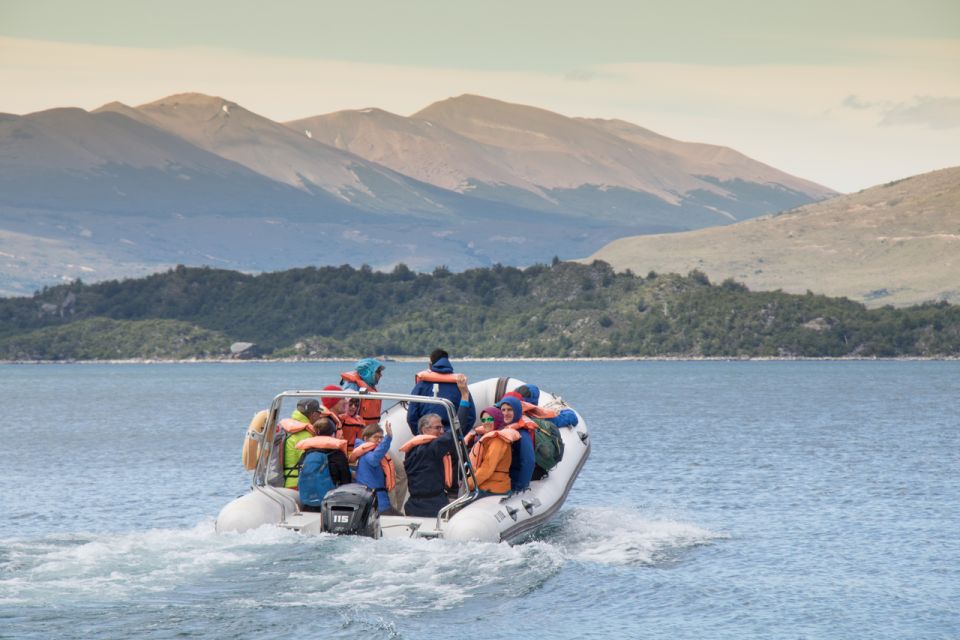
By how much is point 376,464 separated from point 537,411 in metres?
4.46

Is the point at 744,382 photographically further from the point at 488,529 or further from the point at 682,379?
the point at 488,529

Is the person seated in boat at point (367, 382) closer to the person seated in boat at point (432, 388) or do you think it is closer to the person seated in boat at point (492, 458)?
the person seated in boat at point (432, 388)

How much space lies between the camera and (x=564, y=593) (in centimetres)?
2134

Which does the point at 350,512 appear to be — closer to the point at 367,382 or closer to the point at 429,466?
the point at 429,466

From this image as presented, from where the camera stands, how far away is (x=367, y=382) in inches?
952

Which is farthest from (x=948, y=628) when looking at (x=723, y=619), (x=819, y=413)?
(x=819, y=413)

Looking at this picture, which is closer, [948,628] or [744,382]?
[948,628]

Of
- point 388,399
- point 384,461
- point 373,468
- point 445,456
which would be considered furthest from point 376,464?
point 388,399

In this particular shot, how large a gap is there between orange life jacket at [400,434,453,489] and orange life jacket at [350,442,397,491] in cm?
31

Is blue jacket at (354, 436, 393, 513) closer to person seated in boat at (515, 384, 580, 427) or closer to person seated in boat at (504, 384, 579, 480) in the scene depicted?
person seated in boat at (504, 384, 579, 480)

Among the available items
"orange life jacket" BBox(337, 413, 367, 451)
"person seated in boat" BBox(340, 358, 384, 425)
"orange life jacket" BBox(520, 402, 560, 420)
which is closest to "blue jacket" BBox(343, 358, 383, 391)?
"person seated in boat" BBox(340, 358, 384, 425)

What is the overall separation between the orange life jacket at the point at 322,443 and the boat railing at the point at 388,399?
2.33 feet

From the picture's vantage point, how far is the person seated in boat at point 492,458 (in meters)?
22.6

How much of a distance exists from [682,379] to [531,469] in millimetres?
120104
